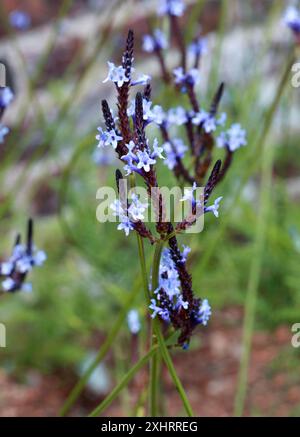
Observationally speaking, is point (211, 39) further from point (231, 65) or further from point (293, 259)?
point (293, 259)

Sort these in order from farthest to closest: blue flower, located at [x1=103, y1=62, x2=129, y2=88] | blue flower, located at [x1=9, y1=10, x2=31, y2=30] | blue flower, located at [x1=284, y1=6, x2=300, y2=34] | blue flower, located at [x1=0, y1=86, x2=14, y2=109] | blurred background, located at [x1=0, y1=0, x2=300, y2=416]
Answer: blue flower, located at [x1=9, y1=10, x2=31, y2=30]
blurred background, located at [x1=0, y1=0, x2=300, y2=416]
blue flower, located at [x1=284, y1=6, x2=300, y2=34]
blue flower, located at [x1=0, y1=86, x2=14, y2=109]
blue flower, located at [x1=103, y1=62, x2=129, y2=88]

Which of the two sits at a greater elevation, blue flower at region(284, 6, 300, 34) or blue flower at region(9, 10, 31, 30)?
blue flower at region(9, 10, 31, 30)

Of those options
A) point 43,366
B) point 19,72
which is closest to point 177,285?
point 43,366

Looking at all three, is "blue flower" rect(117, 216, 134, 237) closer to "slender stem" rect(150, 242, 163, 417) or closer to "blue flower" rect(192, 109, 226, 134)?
"slender stem" rect(150, 242, 163, 417)

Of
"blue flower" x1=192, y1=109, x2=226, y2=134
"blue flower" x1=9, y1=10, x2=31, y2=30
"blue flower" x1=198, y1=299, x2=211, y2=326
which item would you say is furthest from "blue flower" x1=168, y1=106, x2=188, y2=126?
"blue flower" x1=9, y1=10, x2=31, y2=30

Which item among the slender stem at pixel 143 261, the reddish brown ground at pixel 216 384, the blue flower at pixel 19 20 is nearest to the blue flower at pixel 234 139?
the slender stem at pixel 143 261

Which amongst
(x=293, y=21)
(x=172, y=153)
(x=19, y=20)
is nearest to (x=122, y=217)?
(x=172, y=153)
